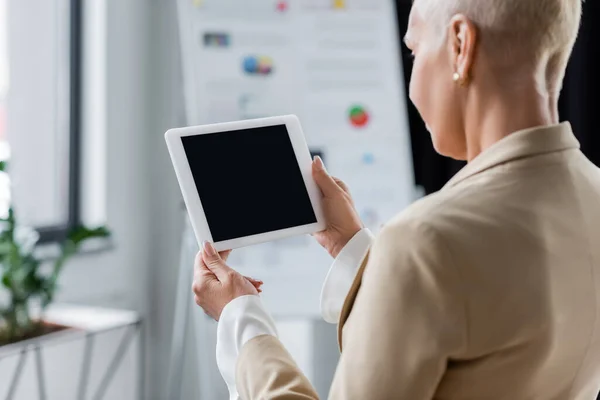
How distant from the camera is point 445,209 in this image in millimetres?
681

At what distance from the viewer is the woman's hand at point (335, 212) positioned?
1.12 metres

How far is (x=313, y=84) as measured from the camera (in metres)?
2.44

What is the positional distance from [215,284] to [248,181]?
0.21 m

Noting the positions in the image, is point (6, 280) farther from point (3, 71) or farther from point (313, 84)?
point (313, 84)

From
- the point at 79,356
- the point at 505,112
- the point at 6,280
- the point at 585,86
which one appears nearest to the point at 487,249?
the point at 505,112

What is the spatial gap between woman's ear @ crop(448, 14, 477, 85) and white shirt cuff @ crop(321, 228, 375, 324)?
16.6 inches

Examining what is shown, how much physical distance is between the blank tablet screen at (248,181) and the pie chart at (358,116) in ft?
4.39

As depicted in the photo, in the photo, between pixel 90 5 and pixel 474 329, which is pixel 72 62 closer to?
pixel 90 5

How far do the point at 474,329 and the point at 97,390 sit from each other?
2009mm

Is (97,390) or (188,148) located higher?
(188,148)

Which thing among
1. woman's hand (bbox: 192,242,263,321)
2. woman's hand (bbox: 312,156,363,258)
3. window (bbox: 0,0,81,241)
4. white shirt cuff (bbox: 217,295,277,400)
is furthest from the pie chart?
white shirt cuff (bbox: 217,295,277,400)

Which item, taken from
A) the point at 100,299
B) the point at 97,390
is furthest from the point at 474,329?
the point at 100,299

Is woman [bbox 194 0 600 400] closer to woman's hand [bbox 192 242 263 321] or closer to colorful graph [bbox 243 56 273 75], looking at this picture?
woman's hand [bbox 192 242 263 321]

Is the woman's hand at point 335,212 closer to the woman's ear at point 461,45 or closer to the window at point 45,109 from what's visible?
the woman's ear at point 461,45
